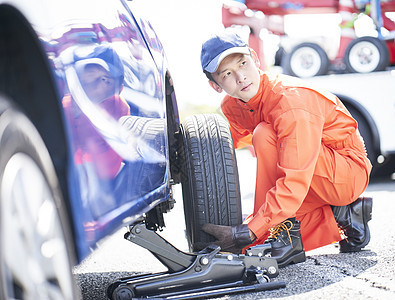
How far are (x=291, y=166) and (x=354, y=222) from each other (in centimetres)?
56

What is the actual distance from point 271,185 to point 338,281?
58 centimetres

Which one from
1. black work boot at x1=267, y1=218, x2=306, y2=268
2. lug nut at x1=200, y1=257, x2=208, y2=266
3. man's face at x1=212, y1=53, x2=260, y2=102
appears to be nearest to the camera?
lug nut at x1=200, y1=257, x2=208, y2=266

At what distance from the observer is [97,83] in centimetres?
121

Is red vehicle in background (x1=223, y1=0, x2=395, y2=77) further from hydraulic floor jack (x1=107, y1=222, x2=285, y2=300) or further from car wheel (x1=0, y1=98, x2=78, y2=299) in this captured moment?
car wheel (x1=0, y1=98, x2=78, y2=299)

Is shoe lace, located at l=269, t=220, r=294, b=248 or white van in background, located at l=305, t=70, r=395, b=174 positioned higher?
shoe lace, located at l=269, t=220, r=294, b=248

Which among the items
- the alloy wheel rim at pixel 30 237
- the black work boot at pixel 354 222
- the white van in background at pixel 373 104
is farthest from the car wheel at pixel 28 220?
the white van in background at pixel 373 104

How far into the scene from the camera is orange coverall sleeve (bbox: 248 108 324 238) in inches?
85.4

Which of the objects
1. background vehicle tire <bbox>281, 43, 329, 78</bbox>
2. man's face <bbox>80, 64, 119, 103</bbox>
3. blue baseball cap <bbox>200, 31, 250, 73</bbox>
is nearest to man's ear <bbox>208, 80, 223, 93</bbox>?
blue baseball cap <bbox>200, 31, 250, 73</bbox>

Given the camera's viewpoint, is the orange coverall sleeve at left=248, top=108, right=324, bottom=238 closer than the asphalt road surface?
No

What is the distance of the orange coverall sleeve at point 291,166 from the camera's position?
2.17 m

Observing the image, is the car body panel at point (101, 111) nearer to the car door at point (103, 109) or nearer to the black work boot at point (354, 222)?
the car door at point (103, 109)

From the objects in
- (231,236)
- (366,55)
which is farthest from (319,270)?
(366,55)

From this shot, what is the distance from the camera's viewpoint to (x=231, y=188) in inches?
86.0

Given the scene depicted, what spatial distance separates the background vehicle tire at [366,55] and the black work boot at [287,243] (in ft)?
12.4
